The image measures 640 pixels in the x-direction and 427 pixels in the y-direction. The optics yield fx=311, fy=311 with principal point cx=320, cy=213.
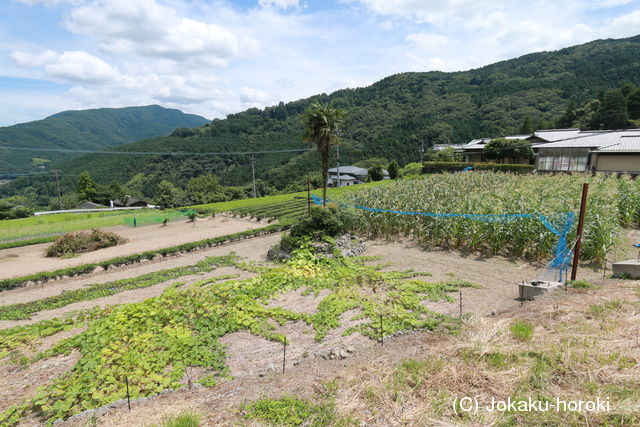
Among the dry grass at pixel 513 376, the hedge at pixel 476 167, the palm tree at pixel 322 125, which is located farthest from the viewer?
the hedge at pixel 476 167

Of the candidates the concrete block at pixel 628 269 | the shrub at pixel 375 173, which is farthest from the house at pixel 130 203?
the concrete block at pixel 628 269

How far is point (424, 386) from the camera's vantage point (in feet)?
15.3

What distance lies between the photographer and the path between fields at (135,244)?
16.2 meters

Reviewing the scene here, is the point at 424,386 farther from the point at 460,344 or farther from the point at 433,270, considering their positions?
the point at 433,270

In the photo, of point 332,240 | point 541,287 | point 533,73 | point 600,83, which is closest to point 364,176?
point 332,240

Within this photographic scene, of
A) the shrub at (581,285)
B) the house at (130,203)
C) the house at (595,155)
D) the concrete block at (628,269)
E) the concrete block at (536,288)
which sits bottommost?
the house at (130,203)

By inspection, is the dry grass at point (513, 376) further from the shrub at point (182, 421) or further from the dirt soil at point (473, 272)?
the dirt soil at point (473, 272)

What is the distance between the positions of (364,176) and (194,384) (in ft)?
218

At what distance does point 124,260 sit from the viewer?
15656mm

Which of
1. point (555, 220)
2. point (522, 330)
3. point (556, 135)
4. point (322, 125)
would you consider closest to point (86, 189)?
point (322, 125)

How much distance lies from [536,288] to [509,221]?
4978 mm

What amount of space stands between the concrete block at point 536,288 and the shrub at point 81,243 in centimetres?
2251

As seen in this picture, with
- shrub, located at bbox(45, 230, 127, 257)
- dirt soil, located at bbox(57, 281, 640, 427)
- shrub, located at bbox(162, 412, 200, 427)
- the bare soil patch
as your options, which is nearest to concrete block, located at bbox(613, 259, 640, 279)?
dirt soil, located at bbox(57, 281, 640, 427)

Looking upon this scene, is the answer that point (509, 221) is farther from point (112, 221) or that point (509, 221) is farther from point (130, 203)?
point (130, 203)
